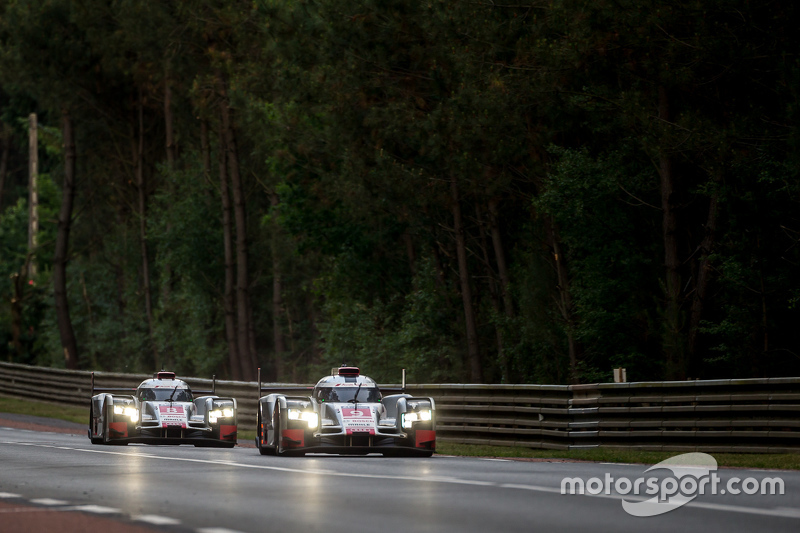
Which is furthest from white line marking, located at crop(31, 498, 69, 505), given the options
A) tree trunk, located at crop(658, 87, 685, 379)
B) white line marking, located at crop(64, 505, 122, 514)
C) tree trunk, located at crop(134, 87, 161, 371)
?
tree trunk, located at crop(134, 87, 161, 371)

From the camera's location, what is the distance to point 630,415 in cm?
1997

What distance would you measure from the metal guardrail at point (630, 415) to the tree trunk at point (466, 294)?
35.1ft

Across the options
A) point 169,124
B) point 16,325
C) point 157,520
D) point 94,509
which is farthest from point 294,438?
point 169,124

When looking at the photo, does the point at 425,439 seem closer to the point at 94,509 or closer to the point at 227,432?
the point at 227,432

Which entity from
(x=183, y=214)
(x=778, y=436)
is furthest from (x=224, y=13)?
(x=778, y=436)

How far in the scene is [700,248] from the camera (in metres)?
27.7

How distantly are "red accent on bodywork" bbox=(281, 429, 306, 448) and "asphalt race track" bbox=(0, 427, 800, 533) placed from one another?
133 centimetres

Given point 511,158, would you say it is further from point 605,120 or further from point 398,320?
point 398,320

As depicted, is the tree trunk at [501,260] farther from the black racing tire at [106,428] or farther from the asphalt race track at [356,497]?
the asphalt race track at [356,497]

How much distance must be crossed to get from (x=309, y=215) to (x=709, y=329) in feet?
64.7

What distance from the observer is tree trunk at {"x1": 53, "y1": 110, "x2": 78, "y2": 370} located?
55281 millimetres

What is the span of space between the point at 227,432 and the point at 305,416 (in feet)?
15.4

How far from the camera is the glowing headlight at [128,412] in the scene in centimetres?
2378

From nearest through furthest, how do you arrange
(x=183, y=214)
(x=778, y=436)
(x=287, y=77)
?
(x=778, y=436), (x=287, y=77), (x=183, y=214)
